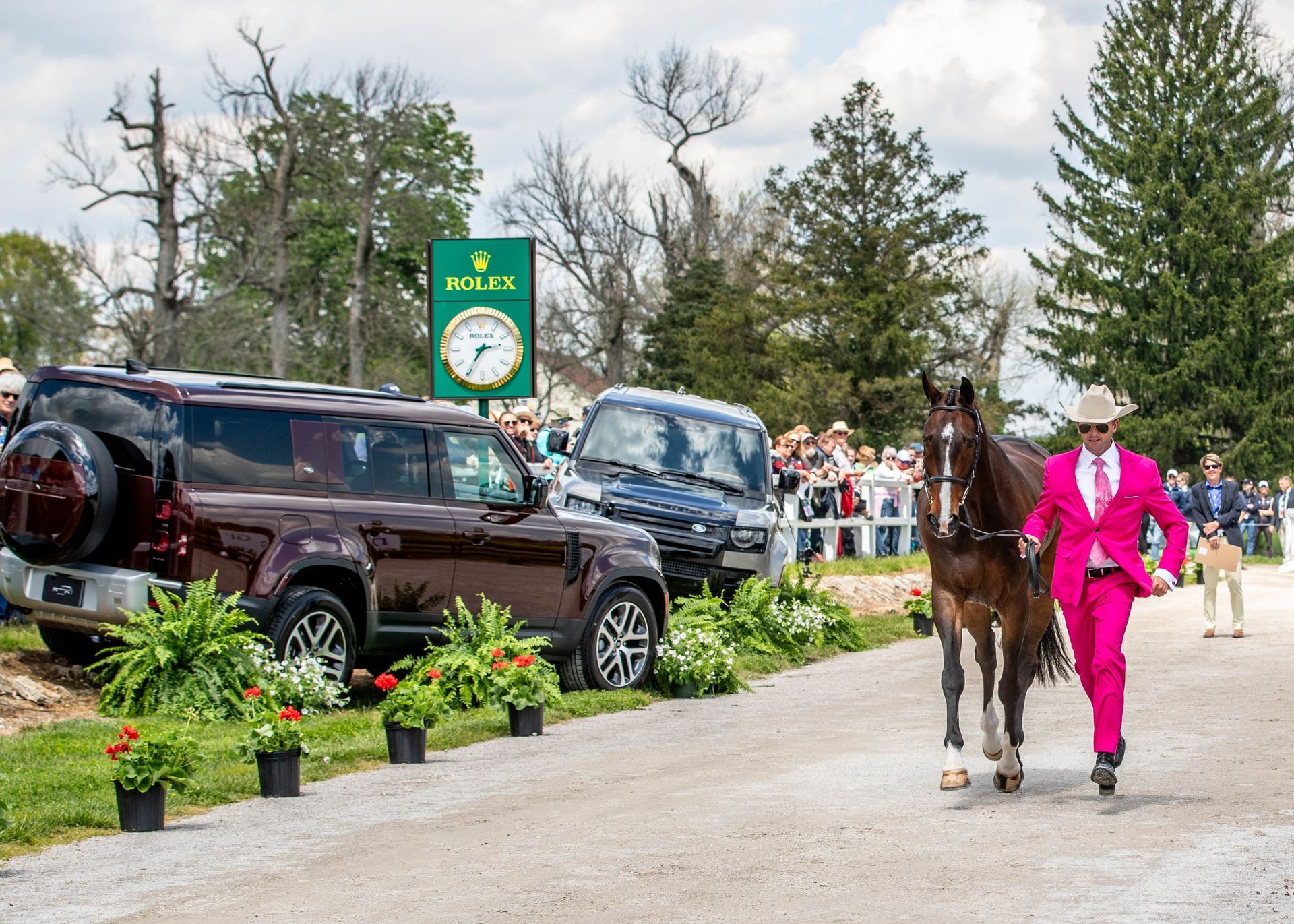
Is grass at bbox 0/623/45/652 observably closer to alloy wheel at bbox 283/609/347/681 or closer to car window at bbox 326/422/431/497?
alloy wheel at bbox 283/609/347/681

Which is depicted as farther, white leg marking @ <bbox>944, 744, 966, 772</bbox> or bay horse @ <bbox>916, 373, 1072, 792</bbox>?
bay horse @ <bbox>916, 373, 1072, 792</bbox>

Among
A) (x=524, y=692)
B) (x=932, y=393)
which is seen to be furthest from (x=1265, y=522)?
(x=932, y=393)

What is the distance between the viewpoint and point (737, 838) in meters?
8.22

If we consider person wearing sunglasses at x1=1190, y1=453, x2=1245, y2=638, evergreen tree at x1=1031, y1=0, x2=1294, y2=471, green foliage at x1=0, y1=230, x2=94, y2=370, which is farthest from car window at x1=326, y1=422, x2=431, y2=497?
evergreen tree at x1=1031, y1=0, x2=1294, y2=471

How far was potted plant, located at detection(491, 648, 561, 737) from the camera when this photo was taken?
12.5 m

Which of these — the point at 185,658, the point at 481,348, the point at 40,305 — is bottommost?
the point at 185,658

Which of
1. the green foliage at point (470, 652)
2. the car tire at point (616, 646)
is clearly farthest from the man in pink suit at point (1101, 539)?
the car tire at point (616, 646)

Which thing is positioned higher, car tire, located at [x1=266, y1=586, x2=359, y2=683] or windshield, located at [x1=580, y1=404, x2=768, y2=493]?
windshield, located at [x1=580, y1=404, x2=768, y2=493]

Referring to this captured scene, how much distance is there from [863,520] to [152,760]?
18.6 meters

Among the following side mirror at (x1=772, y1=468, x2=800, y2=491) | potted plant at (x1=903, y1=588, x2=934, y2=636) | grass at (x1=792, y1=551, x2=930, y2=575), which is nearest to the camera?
side mirror at (x1=772, y1=468, x2=800, y2=491)

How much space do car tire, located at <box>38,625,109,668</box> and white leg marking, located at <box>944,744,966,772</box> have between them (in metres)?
6.83

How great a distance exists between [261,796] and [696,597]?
751cm

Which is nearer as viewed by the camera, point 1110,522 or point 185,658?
point 1110,522

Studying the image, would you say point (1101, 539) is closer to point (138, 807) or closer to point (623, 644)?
point (138, 807)
